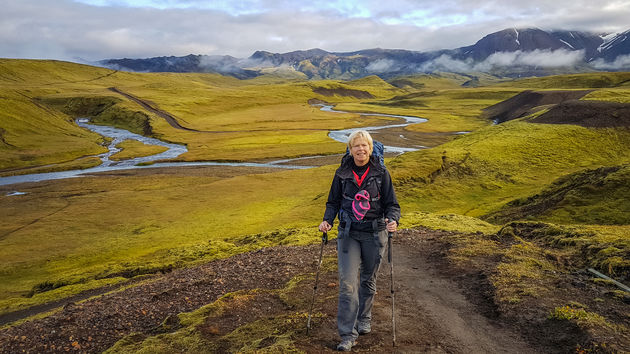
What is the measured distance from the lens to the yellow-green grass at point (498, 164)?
4359cm

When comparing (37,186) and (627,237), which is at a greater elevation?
(627,237)

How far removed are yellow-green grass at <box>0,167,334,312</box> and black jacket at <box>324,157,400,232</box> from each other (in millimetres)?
16282

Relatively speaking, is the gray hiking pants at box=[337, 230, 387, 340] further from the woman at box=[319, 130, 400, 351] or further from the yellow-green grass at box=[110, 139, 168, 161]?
the yellow-green grass at box=[110, 139, 168, 161]

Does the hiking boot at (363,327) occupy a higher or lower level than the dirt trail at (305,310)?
higher

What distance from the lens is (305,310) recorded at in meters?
12.1

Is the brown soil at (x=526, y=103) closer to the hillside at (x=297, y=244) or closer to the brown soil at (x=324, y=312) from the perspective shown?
the hillside at (x=297, y=244)

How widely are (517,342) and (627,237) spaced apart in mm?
10965

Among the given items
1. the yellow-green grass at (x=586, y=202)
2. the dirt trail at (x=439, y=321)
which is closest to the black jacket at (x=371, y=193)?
the dirt trail at (x=439, y=321)

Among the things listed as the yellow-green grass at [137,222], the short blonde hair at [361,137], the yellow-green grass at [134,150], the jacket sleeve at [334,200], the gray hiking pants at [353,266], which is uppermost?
the short blonde hair at [361,137]

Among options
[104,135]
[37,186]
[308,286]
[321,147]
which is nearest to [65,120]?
[104,135]

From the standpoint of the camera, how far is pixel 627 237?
1650 centimetres

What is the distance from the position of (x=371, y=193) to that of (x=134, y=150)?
109 m

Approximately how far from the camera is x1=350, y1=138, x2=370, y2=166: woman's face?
8.91m

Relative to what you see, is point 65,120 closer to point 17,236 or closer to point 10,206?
point 10,206
